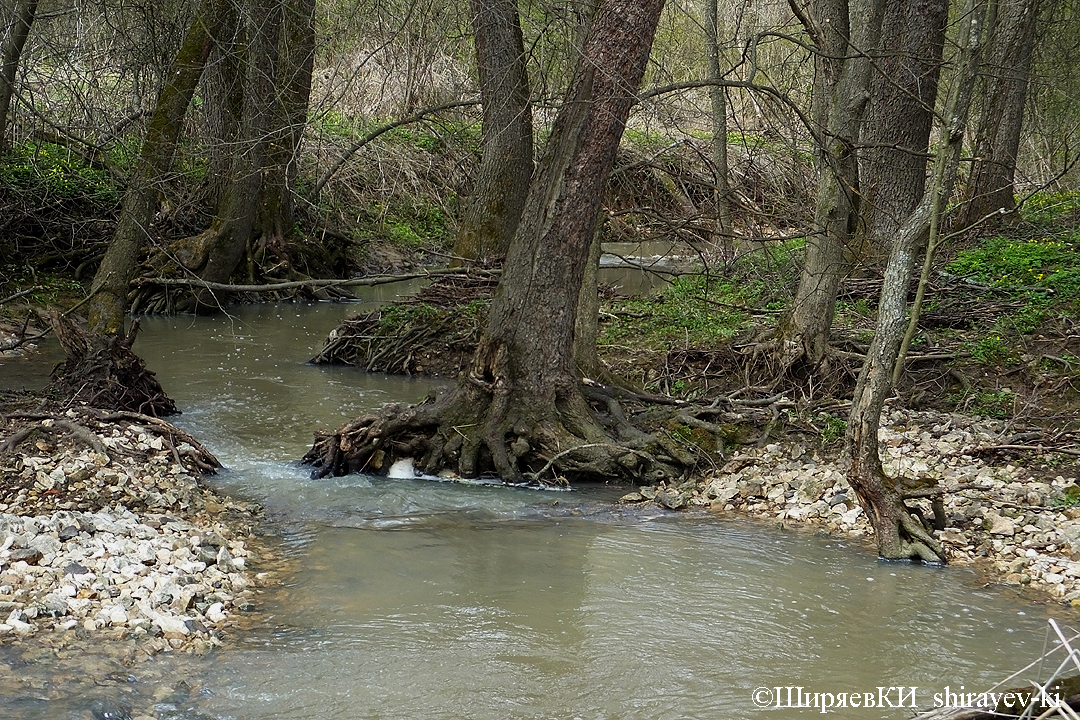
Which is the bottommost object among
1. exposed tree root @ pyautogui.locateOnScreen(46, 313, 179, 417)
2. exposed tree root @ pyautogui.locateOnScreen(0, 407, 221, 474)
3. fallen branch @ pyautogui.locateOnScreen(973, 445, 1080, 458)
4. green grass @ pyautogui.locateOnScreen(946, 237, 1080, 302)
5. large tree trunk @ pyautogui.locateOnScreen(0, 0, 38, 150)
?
exposed tree root @ pyautogui.locateOnScreen(0, 407, 221, 474)

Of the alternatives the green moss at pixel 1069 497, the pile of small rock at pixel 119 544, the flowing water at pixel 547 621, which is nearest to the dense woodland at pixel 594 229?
the flowing water at pixel 547 621

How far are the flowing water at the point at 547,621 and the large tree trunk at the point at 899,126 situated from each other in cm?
700

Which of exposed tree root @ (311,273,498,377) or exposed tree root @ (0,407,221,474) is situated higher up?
exposed tree root @ (311,273,498,377)

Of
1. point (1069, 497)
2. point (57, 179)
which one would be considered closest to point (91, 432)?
point (1069, 497)

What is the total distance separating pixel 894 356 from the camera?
21.9 ft

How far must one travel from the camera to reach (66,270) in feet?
54.6

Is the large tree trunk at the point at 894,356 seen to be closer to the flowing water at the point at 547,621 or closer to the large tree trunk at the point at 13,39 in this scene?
the flowing water at the point at 547,621

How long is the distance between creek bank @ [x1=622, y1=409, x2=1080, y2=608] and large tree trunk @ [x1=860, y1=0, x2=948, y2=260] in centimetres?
463

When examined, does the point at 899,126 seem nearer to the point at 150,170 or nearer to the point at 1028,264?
the point at 1028,264

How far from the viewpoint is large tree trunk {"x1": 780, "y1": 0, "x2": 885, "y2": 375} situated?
362 inches

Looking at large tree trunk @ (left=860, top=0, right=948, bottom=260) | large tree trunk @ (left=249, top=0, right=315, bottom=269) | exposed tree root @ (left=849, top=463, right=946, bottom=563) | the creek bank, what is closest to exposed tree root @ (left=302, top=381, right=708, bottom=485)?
the creek bank

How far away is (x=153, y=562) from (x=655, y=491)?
3.99 meters

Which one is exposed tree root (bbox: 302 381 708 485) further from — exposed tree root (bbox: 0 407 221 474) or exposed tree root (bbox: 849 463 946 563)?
exposed tree root (bbox: 849 463 946 563)

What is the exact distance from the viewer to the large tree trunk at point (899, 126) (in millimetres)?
13461
